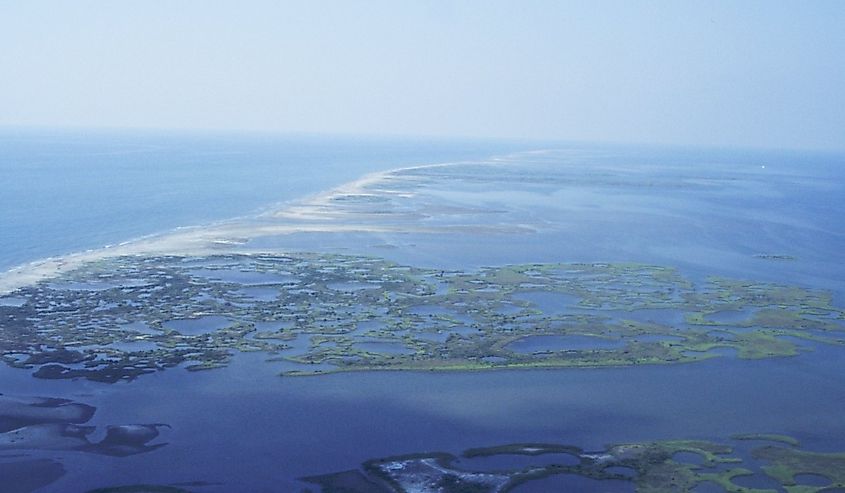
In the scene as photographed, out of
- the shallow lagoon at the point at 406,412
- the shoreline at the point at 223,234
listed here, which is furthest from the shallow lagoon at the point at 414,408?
the shoreline at the point at 223,234

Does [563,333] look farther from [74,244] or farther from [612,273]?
[74,244]

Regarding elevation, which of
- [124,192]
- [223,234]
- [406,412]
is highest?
[124,192]

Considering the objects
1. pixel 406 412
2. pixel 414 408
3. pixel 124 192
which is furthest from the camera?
pixel 124 192

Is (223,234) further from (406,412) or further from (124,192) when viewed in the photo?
(406,412)

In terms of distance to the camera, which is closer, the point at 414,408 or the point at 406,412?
the point at 406,412

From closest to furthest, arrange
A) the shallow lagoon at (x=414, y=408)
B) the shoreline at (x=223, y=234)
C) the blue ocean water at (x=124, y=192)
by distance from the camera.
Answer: the shallow lagoon at (x=414, y=408)
the shoreline at (x=223, y=234)
the blue ocean water at (x=124, y=192)

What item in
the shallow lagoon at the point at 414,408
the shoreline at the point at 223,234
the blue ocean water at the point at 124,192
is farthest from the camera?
the blue ocean water at the point at 124,192

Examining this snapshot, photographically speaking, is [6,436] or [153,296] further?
[153,296]

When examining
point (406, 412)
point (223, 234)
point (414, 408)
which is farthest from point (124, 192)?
point (406, 412)

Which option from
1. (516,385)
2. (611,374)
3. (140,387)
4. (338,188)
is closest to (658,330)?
(611,374)

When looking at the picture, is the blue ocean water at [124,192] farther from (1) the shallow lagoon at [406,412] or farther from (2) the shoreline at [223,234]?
(1) the shallow lagoon at [406,412]

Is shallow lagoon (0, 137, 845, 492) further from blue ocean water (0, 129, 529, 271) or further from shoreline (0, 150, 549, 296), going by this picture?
blue ocean water (0, 129, 529, 271)
